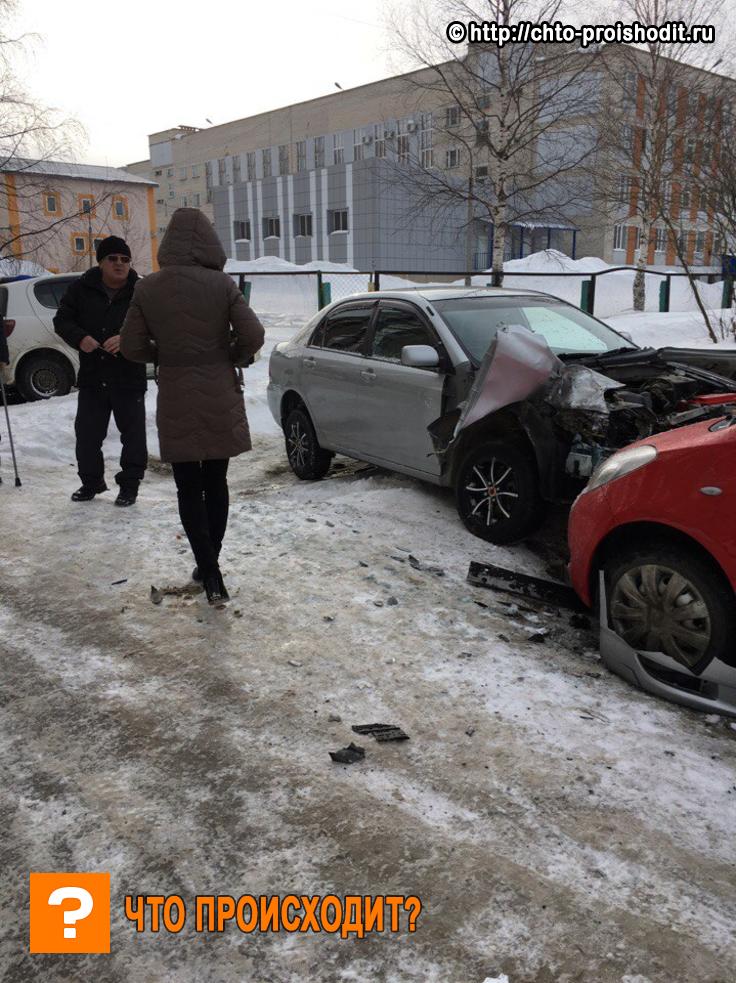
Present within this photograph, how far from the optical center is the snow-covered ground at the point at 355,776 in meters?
2.04

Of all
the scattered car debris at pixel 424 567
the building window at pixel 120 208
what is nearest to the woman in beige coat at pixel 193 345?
the scattered car debris at pixel 424 567

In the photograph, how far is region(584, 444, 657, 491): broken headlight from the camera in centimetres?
336

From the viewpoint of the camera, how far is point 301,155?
5994cm

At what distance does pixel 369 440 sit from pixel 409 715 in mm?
3398

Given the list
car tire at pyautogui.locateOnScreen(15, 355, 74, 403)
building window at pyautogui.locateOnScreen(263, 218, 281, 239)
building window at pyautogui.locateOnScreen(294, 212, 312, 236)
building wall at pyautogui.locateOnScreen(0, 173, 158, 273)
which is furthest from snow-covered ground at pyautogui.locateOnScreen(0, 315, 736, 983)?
building window at pyautogui.locateOnScreen(263, 218, 281, 239)

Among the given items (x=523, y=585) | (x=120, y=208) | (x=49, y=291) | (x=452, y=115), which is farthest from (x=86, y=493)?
(x=120, y=208)

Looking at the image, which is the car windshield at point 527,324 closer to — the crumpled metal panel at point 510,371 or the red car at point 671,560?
the crumpled metal panel at point 510,371

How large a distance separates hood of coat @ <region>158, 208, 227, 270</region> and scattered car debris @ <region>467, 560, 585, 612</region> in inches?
92.8

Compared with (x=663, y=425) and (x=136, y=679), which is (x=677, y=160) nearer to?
(x=663, y=425)

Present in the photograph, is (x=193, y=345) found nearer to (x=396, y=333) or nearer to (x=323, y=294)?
(x=396, y=333)

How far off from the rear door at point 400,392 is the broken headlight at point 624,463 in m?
1.99

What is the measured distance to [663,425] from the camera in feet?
13.8

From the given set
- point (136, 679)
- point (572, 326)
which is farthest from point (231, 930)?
point (572, 326)

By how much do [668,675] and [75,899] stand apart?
244 centimetres
